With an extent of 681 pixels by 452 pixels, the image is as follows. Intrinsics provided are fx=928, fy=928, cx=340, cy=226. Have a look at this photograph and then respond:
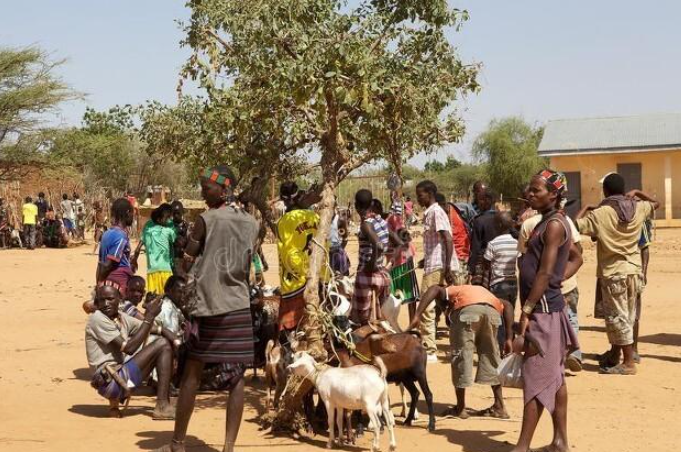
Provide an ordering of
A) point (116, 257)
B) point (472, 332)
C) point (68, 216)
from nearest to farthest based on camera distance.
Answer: point (472, 332) → point (116, 257) → point (68, 216)

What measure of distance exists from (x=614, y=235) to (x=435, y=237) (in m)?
1.78

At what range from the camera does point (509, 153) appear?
43156 mm

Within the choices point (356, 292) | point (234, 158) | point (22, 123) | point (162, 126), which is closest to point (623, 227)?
point (356, 292)

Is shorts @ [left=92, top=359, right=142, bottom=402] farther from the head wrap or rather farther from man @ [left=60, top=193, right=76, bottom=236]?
man @ [left=60, top=193, right=76, bottom=236]

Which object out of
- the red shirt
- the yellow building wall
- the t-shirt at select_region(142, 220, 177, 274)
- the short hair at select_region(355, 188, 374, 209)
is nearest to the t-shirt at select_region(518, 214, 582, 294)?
the short hair at select_region(355, 188, 374, 209)

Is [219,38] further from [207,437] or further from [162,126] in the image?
[207,437]

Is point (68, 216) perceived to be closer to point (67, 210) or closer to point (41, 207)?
point (67, 210)

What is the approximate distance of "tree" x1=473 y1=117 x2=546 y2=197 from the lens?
42469 mm

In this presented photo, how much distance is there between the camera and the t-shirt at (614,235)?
30.2 ft

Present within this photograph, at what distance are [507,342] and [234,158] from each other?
2802mm

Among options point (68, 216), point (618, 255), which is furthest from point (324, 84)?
point (68, 216)

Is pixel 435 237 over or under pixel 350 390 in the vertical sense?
over

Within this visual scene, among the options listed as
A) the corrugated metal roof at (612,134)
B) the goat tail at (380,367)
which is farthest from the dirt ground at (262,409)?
the corrugated metal roof at (612,134)

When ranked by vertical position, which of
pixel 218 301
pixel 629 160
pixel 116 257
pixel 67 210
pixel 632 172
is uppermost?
pixel 629 160
